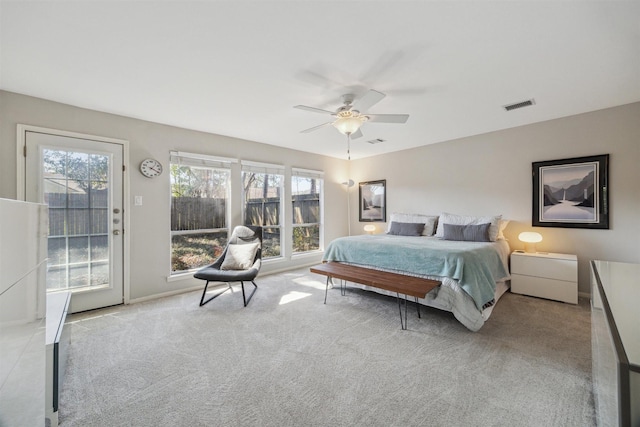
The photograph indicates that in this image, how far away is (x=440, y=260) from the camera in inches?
111

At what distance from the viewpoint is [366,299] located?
344 cm

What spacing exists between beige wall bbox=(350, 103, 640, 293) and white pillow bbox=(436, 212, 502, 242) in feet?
1.25

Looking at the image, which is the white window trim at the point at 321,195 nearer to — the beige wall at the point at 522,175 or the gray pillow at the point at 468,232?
the beige wall at the point at 522,175

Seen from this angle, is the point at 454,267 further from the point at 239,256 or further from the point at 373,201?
the point at 373,201

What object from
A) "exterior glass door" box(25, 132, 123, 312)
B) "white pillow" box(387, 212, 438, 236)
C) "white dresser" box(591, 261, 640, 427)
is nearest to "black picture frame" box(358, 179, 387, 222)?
"white pillow" box(387, 212, 438, 236)

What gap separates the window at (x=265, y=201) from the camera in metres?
4.53

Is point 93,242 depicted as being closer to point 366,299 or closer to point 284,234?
point 284,234

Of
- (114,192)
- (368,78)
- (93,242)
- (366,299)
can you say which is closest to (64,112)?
(114,192)

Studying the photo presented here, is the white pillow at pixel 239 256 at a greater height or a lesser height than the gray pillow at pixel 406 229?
lesser

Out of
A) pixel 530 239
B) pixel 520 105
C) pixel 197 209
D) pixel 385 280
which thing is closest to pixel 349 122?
pixel 385 280

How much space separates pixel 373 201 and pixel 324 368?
4.27 m

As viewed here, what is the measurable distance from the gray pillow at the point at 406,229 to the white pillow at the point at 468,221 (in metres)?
0.30

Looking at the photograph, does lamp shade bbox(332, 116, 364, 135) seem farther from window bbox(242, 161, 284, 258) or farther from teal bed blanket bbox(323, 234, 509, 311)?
window bbox(242, 161, 284, 258)

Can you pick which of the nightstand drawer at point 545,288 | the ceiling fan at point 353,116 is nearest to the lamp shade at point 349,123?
the ceiling fan at point 353,116
